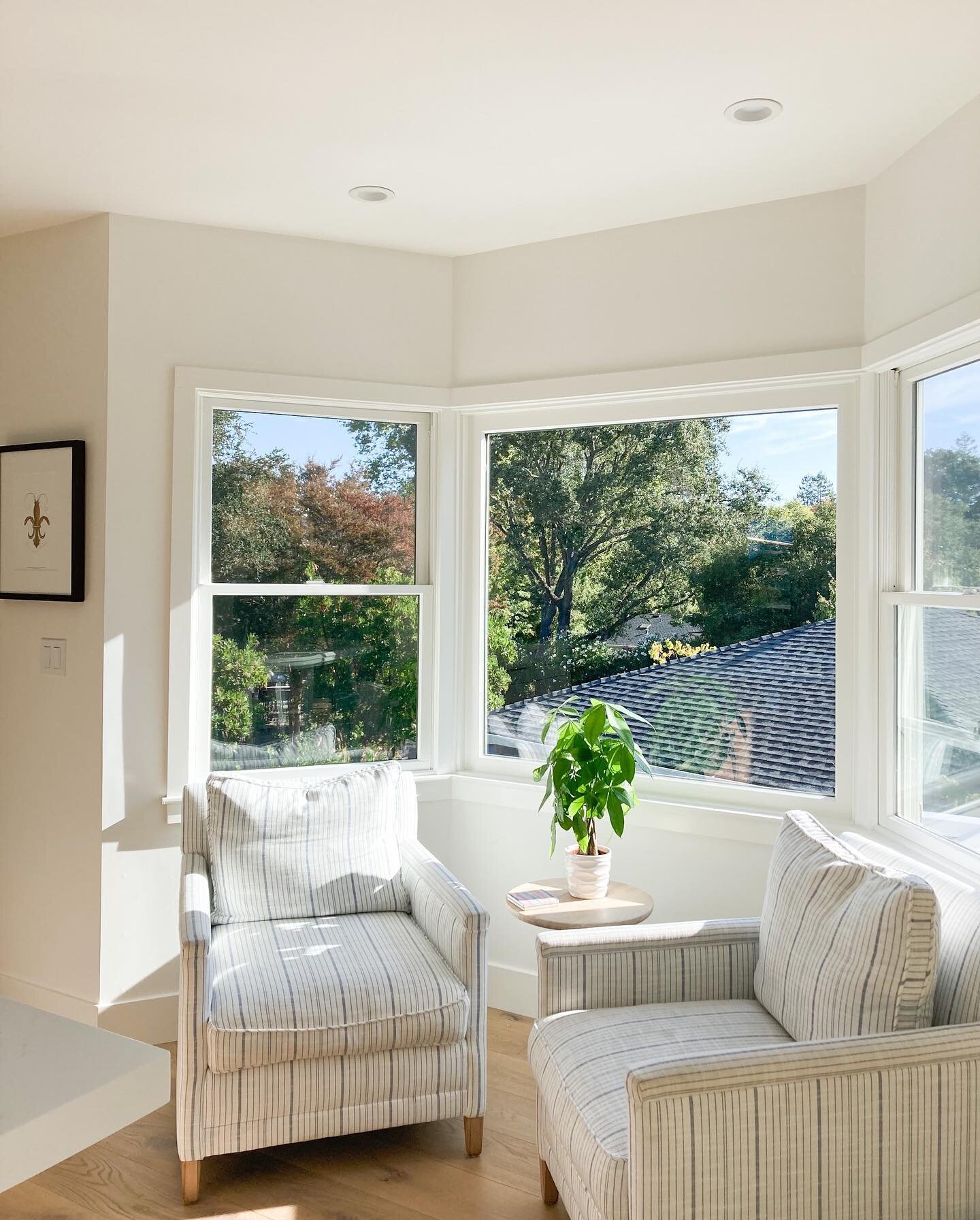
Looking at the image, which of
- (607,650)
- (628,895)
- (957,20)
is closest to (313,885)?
(628,895)

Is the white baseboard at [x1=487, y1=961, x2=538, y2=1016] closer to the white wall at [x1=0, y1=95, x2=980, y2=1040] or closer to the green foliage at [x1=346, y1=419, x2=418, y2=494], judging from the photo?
the white wall at [x1=0, y1=95, x2=980, y2=1040]

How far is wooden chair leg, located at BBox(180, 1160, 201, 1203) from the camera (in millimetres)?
2355

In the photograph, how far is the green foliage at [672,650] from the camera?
328 centimetres

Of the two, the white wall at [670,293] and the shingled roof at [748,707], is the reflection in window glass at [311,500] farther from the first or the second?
the shingled roof at [748,707]

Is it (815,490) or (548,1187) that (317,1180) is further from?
(815,490)

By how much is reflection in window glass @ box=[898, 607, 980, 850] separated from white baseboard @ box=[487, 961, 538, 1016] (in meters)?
1.38

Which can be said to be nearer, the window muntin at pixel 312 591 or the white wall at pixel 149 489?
the white wall at pixel 149 489

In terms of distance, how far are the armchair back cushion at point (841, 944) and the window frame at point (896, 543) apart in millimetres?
570

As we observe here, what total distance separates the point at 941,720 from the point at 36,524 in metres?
2.81

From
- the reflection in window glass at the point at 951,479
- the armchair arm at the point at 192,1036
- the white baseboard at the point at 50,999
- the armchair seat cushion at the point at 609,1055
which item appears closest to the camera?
the armchair seat cushion at the point at 609,1055

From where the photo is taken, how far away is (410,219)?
3230 millimetres

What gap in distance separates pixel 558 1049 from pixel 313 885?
978 mm

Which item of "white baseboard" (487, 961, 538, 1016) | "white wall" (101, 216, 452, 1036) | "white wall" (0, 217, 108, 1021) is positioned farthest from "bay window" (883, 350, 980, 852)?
"white wall" (0, 217, 108, 1021)

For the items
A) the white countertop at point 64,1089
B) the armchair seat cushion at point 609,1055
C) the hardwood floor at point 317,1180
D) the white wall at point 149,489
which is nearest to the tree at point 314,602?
the white wall at point 149,489
